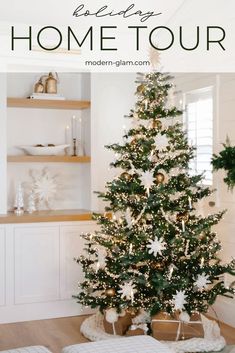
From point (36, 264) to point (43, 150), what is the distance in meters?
1.11

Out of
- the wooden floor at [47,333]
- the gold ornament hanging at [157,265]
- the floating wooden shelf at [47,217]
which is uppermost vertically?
the floating wooden shelf at [47,217]

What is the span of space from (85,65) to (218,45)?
1.33m

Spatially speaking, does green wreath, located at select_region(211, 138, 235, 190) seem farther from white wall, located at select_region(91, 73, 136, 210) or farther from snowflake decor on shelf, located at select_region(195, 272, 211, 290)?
white wall, located at select_region(91, 73, 136, 210)

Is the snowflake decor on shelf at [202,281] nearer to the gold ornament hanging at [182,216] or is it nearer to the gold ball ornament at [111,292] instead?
the gold ornament hanging at [182,216]

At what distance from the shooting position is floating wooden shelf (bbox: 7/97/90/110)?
17.4 feet

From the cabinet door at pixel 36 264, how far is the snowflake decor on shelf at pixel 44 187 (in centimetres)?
52

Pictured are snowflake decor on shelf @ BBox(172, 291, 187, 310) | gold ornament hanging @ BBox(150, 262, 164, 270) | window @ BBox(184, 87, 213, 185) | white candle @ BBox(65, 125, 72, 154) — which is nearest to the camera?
snowflake decor on shelf @ BBox(172, 291, 187, 310)

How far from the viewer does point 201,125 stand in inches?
207

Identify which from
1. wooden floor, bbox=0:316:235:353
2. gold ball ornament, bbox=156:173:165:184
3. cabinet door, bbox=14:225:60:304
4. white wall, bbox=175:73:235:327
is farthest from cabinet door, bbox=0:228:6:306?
white wall, bbox=175:73:235:327

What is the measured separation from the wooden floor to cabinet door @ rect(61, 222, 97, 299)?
0.92ft

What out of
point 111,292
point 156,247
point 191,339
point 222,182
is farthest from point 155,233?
point 222,182

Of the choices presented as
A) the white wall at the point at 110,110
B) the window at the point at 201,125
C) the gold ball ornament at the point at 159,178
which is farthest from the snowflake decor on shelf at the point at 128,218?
the white wall at the point at 110,110

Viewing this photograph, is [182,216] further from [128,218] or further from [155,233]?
[128,218]

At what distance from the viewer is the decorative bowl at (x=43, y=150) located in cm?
545
